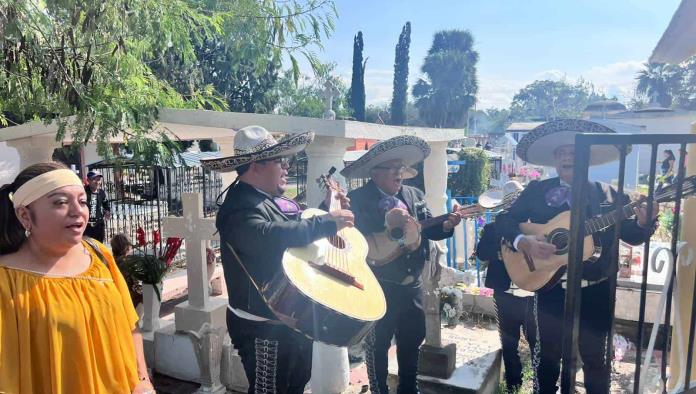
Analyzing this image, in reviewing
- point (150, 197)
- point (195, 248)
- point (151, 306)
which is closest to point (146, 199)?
point (150, 197)

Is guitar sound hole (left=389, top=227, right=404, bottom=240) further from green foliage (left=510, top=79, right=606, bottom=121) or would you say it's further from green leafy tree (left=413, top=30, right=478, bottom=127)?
green foliage (left=510, top=79, right=606, bottom=121)

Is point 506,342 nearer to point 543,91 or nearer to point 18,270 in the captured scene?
point 18,270

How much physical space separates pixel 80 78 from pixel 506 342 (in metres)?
3.61

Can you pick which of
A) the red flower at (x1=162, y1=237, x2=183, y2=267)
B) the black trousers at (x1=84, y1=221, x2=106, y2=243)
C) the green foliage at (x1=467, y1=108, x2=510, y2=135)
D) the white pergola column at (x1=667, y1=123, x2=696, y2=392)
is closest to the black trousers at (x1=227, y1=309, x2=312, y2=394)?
the white pergola column at (x1=667, y1=123, x2=696, y2=392)

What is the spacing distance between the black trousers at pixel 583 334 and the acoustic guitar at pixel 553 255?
3.9 inches

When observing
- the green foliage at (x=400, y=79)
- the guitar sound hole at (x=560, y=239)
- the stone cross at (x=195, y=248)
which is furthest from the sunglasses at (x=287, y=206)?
the green foliage at (x=400, y=79)

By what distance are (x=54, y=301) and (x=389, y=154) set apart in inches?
83.3

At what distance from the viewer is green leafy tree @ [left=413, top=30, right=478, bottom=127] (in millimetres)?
46625

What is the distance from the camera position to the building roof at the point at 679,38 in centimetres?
175

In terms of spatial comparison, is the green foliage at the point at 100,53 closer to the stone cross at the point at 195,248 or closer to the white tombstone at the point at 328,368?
the stone cross at the point at 195,248

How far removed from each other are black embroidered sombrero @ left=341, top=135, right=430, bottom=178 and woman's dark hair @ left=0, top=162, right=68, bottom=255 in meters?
1.86

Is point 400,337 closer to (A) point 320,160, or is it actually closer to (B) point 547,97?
(A) point 320,160

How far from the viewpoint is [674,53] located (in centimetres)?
198

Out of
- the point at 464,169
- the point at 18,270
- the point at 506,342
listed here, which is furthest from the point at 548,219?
the point at 464,169
